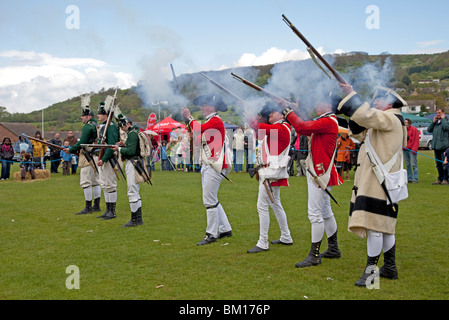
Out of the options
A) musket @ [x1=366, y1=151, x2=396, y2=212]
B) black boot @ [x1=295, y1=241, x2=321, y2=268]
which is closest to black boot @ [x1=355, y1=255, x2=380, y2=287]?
musket @ [x1=366, y1=151, x2=396, y2=212]

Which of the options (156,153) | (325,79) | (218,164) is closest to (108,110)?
(218,164)

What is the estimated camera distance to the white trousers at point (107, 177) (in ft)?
34.6

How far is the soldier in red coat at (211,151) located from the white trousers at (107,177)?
11.4 feet

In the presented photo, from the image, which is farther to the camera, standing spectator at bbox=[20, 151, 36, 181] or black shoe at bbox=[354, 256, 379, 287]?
standing spectator at bbox=[20, 151, 36, 181]

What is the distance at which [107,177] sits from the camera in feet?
34.8

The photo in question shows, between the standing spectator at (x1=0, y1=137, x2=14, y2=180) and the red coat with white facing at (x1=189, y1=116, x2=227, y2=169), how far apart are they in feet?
58.9

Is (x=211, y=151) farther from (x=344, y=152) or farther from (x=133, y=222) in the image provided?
(x=344, y=152)

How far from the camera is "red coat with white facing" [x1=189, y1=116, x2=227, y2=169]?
784 cm

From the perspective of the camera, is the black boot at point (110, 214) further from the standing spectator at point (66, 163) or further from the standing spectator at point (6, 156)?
the standing spectator at point (66, 163)

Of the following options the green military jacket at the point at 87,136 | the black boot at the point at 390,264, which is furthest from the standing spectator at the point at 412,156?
the black boot at the point at 390,264

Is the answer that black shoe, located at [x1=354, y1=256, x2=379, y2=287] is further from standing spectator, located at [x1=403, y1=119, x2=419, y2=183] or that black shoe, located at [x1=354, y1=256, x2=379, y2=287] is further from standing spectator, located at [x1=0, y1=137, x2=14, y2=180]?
standing spectator, located at [x1=0, y1=137, x2=14, y2=180]

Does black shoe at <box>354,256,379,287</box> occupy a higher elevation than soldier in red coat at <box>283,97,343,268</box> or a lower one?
lower

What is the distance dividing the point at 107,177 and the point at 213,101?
4049mm
